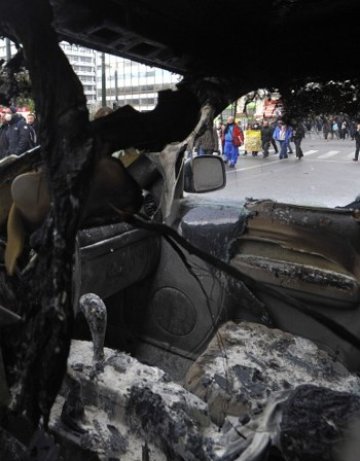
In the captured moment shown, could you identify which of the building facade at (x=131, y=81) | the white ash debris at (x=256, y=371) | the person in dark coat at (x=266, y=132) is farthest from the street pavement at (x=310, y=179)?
the building facade at (x=131, y=81)

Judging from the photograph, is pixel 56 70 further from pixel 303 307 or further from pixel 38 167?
pixel 303 307

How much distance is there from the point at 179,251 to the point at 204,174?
172 centimetres

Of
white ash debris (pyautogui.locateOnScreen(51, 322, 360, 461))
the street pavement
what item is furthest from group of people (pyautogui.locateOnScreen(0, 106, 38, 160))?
the street pavement

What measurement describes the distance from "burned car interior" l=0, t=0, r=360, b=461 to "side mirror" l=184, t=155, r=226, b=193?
207mm

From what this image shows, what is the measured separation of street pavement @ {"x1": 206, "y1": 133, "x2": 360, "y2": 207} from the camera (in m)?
3.48

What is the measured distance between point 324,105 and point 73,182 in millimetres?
889

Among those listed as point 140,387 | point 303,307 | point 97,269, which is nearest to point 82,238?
point 97,269

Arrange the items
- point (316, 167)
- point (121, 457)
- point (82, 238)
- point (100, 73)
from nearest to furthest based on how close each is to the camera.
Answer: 1. point (100, 73)
2. point (121, 457)
3. point (82, 238)
4. point (316, 167)

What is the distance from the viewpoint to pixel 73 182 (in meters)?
1.23

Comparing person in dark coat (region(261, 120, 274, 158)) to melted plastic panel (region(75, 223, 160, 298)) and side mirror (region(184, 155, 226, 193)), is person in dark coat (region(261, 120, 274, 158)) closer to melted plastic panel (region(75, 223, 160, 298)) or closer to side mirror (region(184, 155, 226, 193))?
side mirror (region(184, 155, 226, 193))

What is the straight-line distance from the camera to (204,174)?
118 inches

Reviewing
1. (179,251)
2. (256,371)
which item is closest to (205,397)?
(256,371)

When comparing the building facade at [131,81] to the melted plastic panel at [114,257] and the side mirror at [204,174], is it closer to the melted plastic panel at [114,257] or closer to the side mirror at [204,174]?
the side mirror at [204,174]

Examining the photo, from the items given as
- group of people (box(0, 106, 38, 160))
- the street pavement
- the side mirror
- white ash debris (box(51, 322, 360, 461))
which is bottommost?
white ash debris (box(51, 322, 360, 461))
